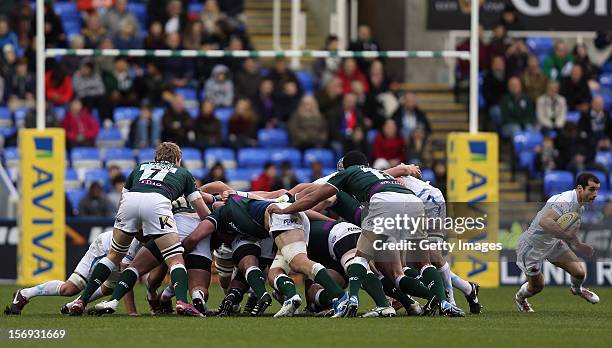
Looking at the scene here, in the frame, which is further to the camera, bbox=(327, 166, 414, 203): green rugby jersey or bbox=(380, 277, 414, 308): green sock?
bbox=(380, 277, 414, 308): green sock

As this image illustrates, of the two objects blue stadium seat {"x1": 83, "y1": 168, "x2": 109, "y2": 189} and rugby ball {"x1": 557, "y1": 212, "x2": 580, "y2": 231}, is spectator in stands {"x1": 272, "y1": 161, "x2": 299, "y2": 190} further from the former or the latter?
rugby ball {"x1": 557, "y1": 212, "x2": 580, "y2": 231}

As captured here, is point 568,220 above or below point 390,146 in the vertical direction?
below

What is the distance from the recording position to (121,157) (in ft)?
75.9

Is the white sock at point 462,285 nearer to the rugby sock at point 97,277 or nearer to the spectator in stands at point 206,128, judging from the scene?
the rugby sock at point 97,277

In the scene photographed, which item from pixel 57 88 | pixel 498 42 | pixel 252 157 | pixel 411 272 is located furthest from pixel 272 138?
pixel 411 272

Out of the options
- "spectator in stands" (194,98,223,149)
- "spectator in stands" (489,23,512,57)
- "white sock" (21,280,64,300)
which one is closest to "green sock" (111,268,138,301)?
"white sock" (21,280,64,300)

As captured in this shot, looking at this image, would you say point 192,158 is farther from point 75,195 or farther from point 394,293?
point 394,293

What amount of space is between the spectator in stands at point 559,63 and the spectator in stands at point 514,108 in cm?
125

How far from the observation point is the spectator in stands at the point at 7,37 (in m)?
24.1

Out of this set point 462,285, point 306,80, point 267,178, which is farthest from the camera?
point 306,80

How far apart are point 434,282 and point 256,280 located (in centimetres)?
172

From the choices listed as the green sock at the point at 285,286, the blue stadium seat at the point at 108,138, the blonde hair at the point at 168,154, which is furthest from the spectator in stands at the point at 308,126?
the green sock at the point at 285,286

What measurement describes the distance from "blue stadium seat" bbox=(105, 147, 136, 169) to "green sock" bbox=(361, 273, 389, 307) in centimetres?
952

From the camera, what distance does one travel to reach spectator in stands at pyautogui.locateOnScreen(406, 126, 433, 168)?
2333 cm
